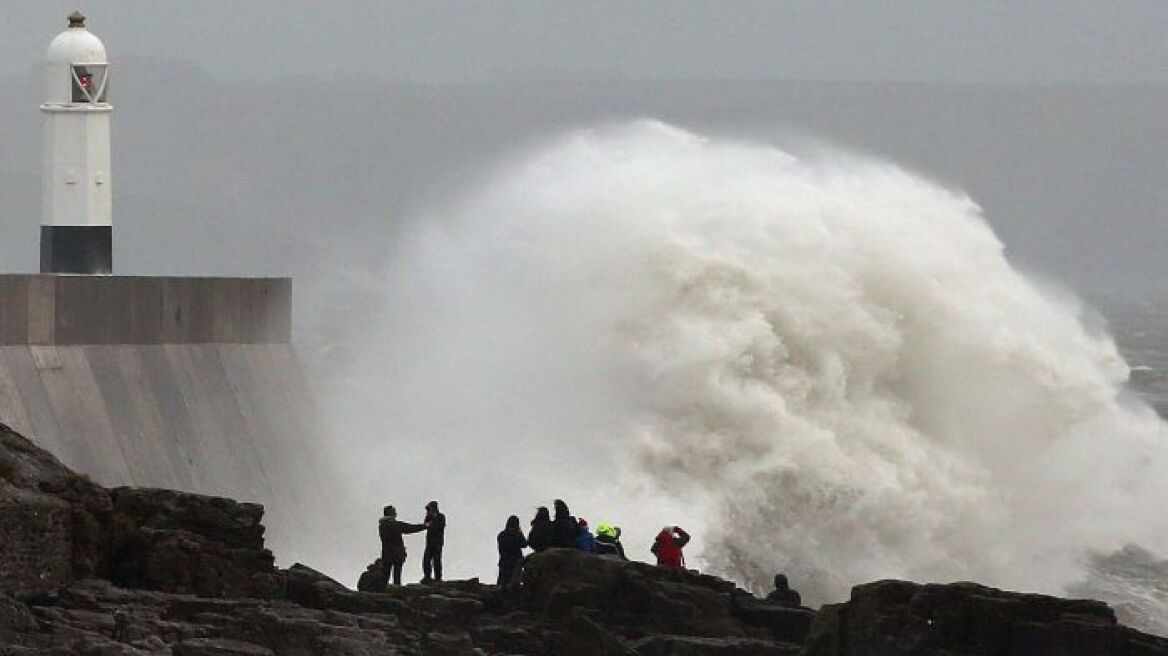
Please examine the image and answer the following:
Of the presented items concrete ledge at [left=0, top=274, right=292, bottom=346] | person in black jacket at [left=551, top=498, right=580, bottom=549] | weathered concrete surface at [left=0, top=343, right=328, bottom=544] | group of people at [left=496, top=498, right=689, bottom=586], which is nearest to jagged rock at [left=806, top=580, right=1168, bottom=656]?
group of people at [left=496, top=498, right=689, bottom=586]

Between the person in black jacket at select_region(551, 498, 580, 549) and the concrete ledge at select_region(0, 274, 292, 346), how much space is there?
3.76 meters

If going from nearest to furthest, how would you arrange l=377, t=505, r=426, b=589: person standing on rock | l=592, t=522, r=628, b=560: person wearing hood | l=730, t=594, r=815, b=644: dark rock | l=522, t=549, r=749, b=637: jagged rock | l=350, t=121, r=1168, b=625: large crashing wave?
l=522, t=549, r=749, b=637: jagged rock
l=730, t=594, r=815, b=644: dark rock
l=592, t=522, r=628, b=560: person wearing hood
l=377, t=505, r=426, b=589: person standing on rock
l=350, t=121, r=1168, b=625: large crashing wave

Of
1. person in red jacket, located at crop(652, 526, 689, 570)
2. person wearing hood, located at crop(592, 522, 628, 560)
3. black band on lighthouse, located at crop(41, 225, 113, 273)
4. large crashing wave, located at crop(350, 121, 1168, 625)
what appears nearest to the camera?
person in red jacket, located at crop(652, 526, 689, 570)

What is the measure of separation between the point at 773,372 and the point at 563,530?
8.97m

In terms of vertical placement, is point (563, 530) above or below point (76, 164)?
below

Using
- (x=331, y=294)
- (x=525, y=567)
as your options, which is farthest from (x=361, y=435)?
(x=331, y=294)

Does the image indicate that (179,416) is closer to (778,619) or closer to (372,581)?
(372,581)

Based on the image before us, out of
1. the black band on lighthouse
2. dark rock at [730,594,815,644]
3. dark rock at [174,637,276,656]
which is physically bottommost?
dark rock at [174,637,276,656]

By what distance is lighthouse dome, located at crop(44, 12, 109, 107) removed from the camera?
19.8m

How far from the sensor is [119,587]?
12.9 m

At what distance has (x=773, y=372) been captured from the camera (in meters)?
23.8

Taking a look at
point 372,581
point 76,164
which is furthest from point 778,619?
Result: point 76,164

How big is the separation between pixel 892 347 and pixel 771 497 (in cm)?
297

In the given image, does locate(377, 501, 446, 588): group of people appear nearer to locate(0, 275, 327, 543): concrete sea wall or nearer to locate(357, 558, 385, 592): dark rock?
locate(357, 558, 385, 592): dark rock
